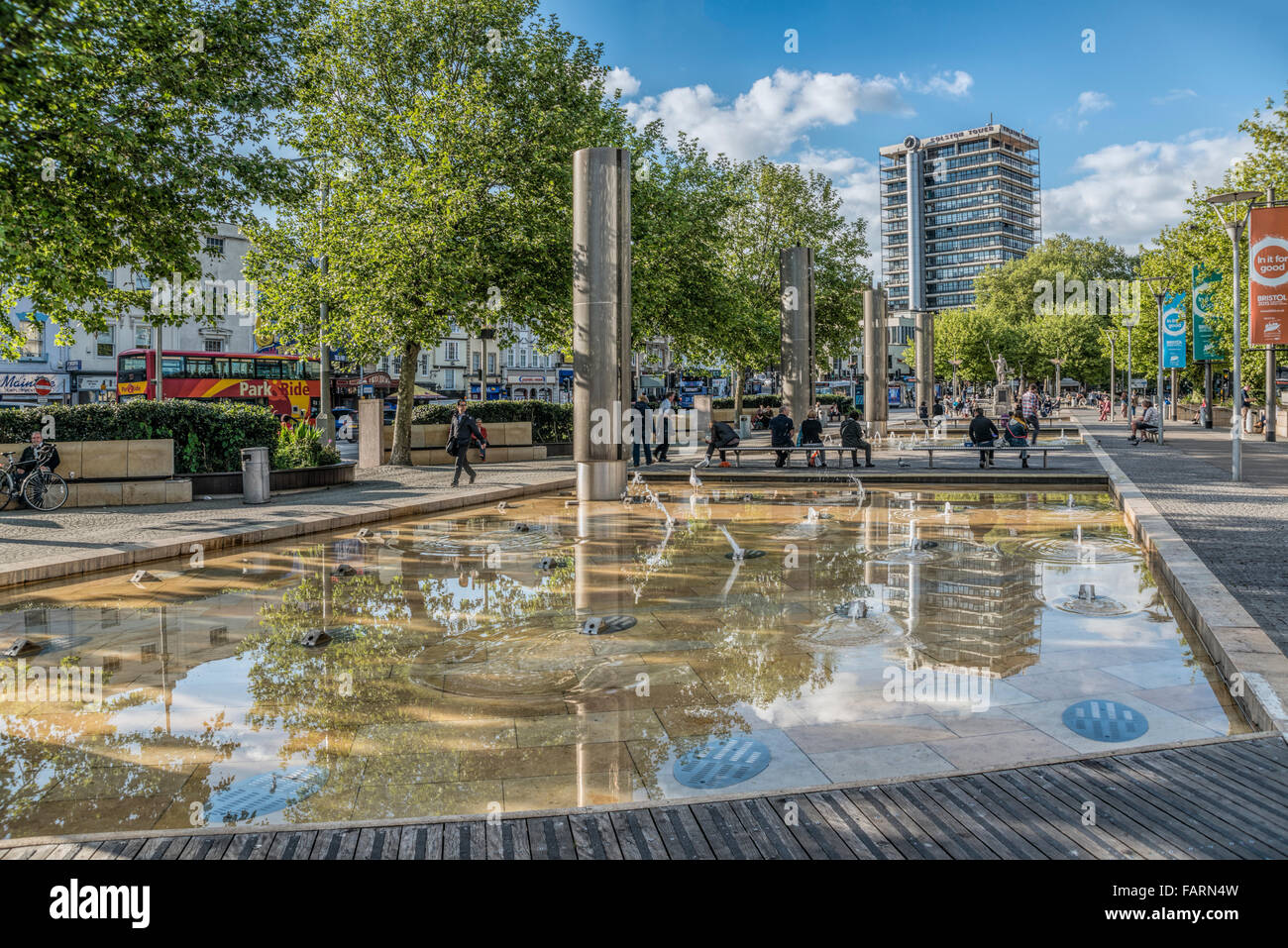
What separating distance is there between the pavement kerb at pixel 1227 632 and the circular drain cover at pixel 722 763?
2.51m

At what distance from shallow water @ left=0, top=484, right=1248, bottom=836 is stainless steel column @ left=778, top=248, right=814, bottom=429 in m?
16.6

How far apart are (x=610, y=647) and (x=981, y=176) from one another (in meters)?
174

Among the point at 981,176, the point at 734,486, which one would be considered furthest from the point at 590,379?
the point at 981,176

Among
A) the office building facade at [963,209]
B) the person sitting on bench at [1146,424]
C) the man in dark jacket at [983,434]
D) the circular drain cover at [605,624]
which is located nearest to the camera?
the circular drain cover at [605,624]

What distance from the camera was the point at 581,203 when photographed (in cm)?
1677

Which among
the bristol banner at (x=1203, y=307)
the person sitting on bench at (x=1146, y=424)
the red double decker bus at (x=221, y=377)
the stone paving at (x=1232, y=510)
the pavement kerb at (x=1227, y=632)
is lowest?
the pavement kerb at (x=1227, y=632)

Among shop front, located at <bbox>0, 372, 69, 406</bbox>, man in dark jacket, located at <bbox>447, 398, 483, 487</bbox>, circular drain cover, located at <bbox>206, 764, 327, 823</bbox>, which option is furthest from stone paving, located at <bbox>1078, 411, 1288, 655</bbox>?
shop front, located at <bbox>0, 372, 69, 406</bbox>

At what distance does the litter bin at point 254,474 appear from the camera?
15922mm

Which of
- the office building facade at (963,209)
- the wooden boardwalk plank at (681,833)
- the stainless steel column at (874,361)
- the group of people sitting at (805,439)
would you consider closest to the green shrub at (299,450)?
the group of people sitting at (805,439)

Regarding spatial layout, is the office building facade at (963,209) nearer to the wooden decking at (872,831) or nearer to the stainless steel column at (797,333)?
the stainless steel column at (797,333)

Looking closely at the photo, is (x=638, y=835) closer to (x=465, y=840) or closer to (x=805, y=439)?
(x=465, y=840)

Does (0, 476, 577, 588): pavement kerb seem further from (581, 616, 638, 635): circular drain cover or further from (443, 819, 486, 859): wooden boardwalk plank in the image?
(443, 819, 486, 859): wooden boardwalk plank

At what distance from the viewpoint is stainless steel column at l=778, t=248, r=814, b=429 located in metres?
27.7
